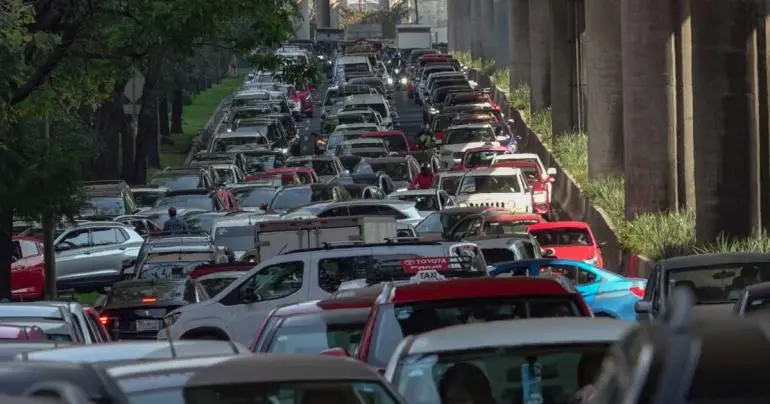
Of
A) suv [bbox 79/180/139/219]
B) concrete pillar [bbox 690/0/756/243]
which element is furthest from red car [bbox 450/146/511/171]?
concrete pillar [bbox 690/0/756/243]

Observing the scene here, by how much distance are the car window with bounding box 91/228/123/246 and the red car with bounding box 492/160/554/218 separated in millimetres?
9407

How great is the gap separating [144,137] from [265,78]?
44950mm

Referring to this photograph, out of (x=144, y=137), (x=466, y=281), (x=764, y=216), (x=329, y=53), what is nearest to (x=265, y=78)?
(x=329, y=53)

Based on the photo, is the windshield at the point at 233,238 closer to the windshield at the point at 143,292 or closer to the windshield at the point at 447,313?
the windshield at the point at 143,292

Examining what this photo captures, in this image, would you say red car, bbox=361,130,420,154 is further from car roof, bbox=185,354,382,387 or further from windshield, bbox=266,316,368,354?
car roof, bbox=185,354,382,387

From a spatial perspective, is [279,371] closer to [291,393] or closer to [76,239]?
[291,393]

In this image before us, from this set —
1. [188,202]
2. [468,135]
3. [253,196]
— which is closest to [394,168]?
[253,196]

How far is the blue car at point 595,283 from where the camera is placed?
24.4 meters

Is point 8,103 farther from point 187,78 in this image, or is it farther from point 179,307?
point 187,78

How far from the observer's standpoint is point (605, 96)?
46.4 metres

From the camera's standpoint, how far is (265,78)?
332 ft

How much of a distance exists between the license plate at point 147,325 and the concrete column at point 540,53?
1655 inches

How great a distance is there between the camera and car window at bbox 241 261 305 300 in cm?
2184

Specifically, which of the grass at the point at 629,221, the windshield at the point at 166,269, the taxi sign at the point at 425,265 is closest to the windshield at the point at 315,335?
the taxi sign at the point at 425,265
